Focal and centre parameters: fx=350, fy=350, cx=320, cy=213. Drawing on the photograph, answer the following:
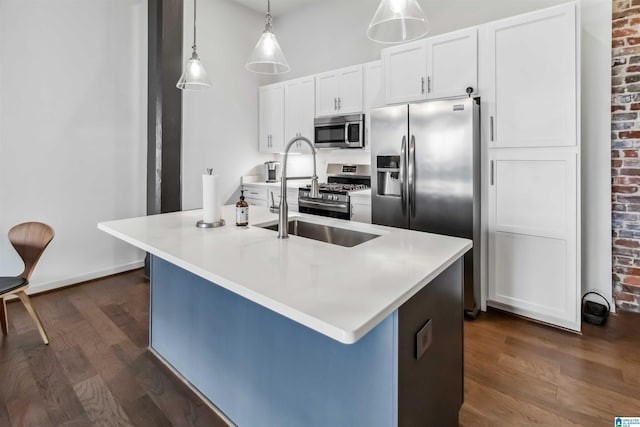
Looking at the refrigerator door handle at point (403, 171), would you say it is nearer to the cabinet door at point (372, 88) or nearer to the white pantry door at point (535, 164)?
the white pantry door at point (535, 164)

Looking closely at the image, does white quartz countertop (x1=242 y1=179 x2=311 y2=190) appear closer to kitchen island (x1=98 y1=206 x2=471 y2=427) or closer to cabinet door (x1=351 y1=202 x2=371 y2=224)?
cabinet door (x1=351 y1=202 x2=371 y2=224)

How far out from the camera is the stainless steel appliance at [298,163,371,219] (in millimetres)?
3654

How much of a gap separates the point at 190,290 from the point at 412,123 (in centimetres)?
214

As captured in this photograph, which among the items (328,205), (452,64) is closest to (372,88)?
(452,64)

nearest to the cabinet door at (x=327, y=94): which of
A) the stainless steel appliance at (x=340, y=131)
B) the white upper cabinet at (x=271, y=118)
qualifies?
the stainless steel appliance at (x=340, y=131)

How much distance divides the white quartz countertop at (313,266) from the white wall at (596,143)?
195cm

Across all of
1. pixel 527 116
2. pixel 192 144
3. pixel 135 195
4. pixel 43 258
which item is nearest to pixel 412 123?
pixel 527 116

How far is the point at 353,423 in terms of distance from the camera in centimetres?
117

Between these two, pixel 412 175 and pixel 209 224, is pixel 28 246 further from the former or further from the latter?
pixel 412 175

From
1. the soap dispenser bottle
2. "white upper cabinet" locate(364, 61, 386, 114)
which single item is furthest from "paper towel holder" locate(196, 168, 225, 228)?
"white upper cabinet" locate(364, 61, 386, 114)

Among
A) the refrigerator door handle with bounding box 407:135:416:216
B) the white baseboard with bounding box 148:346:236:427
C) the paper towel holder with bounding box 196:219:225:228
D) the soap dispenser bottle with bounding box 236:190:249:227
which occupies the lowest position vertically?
the white baseboard with bounding box 148:346:236:427

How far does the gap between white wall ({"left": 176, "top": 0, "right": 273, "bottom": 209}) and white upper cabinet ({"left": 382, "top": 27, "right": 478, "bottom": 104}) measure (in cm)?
226

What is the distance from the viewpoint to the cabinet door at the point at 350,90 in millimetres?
3803

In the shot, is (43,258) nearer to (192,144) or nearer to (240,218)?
(192,144)
